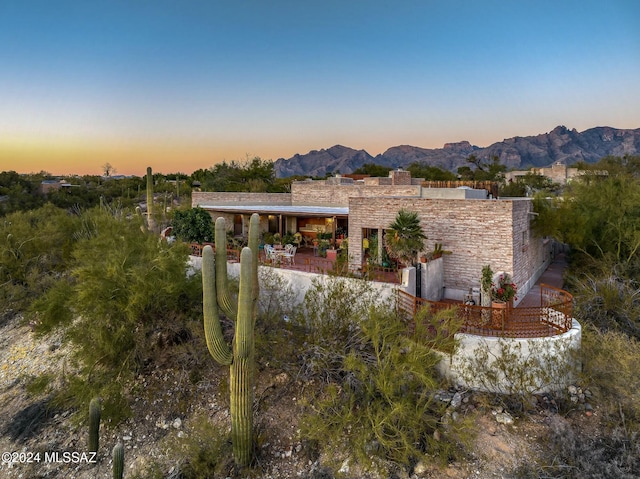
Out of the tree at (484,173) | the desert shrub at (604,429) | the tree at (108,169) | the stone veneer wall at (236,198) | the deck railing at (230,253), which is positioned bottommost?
the desert shrub at (604,429)

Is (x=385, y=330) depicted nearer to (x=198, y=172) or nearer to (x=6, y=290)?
(x=6, y=290)

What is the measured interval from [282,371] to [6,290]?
1729 centimetres

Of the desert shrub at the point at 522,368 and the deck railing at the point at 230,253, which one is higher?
the deck railing at the point at 230,253

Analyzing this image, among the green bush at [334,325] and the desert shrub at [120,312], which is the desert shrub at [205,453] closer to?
the green bush at [334,325]

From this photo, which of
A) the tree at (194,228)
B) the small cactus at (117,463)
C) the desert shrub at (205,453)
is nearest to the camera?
the small cactus at (117,463)

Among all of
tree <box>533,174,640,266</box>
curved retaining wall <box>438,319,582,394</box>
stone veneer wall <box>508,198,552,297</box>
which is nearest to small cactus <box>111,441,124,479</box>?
curved retaining wall <box>438,319,582,394</box>

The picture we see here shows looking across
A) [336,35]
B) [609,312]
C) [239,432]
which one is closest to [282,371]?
[239,432]

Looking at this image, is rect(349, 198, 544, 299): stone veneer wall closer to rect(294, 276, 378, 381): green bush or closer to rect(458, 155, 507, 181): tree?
rect(294, 276, 378, 381): green bush

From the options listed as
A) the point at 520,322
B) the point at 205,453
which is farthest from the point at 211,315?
the point at 520,322

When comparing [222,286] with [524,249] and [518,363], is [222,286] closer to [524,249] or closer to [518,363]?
[518,363]

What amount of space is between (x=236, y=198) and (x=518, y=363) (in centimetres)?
1883

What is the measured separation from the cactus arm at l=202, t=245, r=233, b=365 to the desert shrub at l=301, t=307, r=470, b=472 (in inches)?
96.0

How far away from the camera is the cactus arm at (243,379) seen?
7883 millimetres

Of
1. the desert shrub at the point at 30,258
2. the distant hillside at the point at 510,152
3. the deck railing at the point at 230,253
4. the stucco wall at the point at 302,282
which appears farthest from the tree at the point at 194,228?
the distant hillside at the point at 510,152
